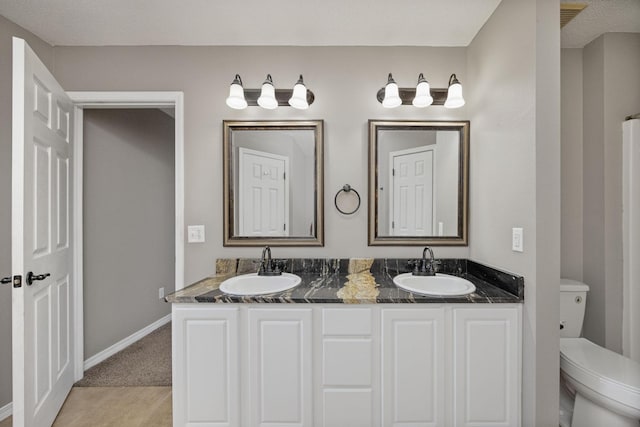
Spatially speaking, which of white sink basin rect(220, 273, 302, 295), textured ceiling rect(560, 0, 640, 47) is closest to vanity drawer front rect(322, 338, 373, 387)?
white sink basin rect(220, 273, 302, 295)

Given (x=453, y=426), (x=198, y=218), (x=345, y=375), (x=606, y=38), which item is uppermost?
(x=606, y=38)

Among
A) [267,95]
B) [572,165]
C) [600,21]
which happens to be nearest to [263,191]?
[267,95]

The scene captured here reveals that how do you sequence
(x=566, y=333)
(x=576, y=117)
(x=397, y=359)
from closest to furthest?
(x=397, y=359) → (x=566, y=333) → (x=576, y=117)

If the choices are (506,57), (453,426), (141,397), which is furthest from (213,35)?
(453,426)

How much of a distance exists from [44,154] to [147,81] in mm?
767

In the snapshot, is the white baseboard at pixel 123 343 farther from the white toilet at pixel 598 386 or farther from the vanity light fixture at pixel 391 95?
the white toilet at pixel 598 386

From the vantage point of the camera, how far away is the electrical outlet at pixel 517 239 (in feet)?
4.59

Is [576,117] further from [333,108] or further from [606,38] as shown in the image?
[333,108]

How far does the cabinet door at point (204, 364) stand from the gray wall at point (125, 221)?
131cm

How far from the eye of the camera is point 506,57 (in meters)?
1.51

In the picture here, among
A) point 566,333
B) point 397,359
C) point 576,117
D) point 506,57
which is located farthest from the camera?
point 576,117

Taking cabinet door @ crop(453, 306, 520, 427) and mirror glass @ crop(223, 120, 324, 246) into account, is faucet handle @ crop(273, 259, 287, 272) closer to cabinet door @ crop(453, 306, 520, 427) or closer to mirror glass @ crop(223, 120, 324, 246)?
mirror glass @ crop(223, 120, 324, 246)

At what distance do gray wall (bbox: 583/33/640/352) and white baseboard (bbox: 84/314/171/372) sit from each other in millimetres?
3579

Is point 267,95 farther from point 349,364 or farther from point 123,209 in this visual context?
point 123,209
